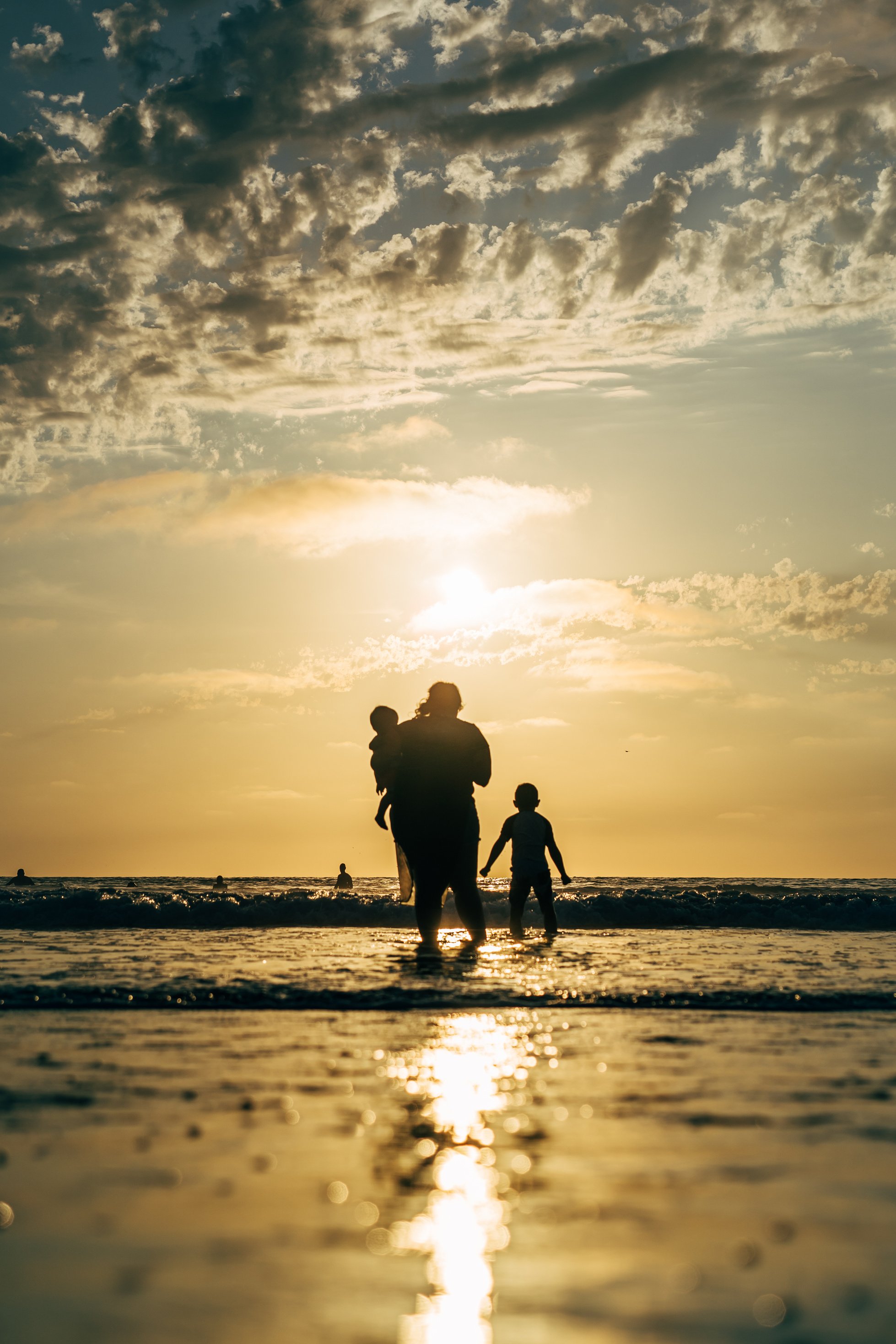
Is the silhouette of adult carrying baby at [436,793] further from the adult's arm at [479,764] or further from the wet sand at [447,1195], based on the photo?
the wet sand at [447,1195]

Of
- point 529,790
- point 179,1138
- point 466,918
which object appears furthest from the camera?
point 529,790

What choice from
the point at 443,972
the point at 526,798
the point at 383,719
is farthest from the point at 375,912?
the point at 443,972

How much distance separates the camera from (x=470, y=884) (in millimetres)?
10180

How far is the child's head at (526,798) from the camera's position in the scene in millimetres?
14203

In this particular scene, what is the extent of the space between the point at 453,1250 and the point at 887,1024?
156 inches

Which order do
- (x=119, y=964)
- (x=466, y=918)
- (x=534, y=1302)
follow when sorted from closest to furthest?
(x=534, y=1302) → (x=119, y=964) → (x=466, y=918)

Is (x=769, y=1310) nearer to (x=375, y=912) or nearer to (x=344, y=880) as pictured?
(x=375, y=912)

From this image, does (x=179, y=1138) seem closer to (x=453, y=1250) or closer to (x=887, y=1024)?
(x=453, y=1250)

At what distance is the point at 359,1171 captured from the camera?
2.83 metres

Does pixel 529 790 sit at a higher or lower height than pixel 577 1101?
higher

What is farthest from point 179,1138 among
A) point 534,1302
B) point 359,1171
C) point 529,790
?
point 529,790

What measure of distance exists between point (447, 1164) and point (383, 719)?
786 centimetres

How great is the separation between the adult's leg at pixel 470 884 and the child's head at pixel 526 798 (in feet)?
11.5

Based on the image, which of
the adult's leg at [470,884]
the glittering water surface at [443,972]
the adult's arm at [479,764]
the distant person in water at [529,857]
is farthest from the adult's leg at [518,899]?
the adult's arm at [479,764]
